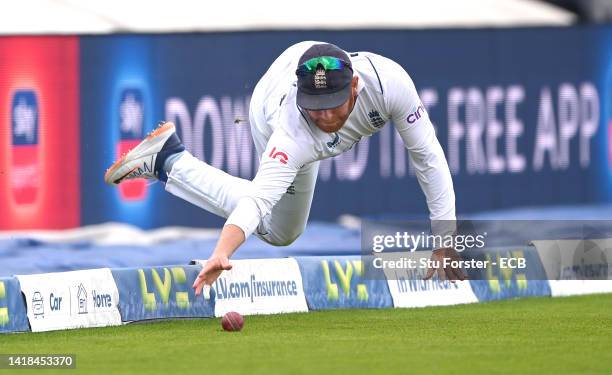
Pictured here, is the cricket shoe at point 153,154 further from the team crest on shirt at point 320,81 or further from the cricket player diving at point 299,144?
the team crest on shirt at point 320,81

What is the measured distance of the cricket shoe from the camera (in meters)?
10.7

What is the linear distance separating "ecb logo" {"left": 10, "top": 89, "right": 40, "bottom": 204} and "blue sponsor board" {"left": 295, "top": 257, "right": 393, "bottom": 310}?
5.58 m

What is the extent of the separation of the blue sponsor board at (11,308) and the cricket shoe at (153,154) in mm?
1275

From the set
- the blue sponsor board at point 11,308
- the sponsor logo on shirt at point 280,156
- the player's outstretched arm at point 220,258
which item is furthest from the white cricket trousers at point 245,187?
the player's outstretched arm at point 220,258

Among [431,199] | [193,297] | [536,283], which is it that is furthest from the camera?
[536,283]

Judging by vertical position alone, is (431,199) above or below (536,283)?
above

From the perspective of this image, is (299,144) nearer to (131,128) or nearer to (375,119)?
(375,119)

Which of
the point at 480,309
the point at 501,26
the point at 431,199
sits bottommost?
the point at 480,309

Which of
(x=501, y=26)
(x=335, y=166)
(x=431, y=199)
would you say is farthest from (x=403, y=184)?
(x=431, y=199)

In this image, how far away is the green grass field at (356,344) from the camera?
798cm

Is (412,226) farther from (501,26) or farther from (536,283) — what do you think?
(501,26)

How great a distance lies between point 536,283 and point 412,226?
4.87 ft

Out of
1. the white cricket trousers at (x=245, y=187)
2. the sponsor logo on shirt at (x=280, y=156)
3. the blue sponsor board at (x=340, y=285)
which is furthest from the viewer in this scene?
the blue sponsor board at (x=340, y=285)

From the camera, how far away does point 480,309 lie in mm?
11680
